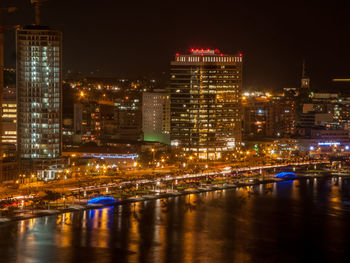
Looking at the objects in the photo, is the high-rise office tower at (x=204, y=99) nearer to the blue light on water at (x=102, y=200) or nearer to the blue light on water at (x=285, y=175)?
the blue light on water at (x=285, y=175)

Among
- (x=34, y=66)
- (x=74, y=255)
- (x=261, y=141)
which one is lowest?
(x=74, y=255)

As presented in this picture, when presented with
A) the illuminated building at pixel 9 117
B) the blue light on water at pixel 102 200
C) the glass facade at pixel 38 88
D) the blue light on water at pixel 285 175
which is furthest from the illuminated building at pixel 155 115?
the blue light on water at pixel 102 200

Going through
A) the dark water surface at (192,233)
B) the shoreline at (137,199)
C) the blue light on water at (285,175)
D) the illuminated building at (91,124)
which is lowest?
the dark water surface at (192,233)

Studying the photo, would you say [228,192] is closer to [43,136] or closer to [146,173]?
[146,173]

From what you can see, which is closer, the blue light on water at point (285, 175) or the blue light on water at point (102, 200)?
the blue light on water at point (102, 200)

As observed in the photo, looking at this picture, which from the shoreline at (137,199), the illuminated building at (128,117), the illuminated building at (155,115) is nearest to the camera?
the shoreline at (137,199)

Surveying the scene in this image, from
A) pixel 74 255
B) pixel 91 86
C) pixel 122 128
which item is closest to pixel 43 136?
pixel 74 255
